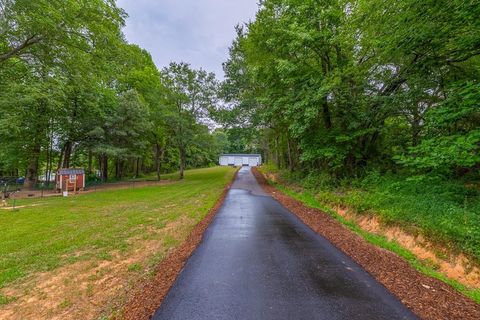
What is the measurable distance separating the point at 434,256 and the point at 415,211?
156 centimetres

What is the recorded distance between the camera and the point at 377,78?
1048 centimetres

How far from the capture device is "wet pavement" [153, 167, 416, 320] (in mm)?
2840

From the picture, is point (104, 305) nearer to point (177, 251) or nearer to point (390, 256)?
point (177, 251)

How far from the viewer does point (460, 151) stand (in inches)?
206

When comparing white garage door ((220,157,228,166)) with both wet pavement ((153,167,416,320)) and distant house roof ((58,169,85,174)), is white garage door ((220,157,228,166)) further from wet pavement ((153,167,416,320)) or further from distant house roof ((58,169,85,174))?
wet pavement ((153,167,416,320))

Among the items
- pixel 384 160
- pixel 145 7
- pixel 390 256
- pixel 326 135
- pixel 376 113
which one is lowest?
pixel 390 256

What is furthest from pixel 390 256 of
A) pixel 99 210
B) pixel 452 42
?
pixel 99 210

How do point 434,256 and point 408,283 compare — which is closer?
point 408,283

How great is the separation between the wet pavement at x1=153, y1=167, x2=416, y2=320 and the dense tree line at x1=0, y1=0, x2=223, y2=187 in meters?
9.98

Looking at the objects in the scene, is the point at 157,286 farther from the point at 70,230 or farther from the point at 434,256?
the point at 434,256

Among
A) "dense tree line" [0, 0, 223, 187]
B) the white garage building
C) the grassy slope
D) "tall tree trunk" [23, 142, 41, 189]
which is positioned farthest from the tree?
the white garage building

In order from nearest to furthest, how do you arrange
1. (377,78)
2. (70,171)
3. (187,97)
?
(377,78) < (70,171) < (187,97)

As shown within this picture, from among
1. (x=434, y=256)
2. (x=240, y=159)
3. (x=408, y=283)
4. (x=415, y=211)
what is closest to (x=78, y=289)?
(x=408, y=283)

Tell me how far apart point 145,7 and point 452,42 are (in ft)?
55.0
